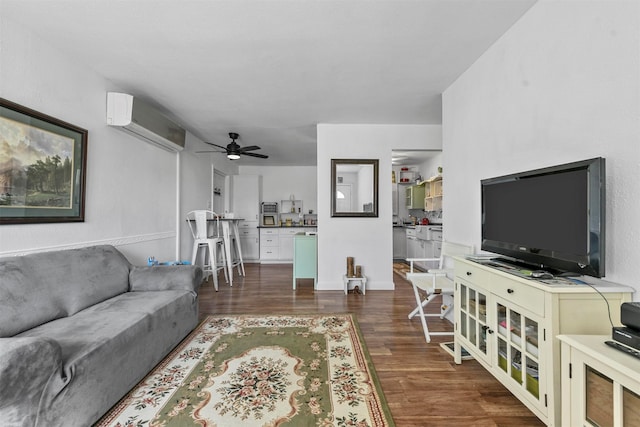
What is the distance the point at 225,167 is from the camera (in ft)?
21.5

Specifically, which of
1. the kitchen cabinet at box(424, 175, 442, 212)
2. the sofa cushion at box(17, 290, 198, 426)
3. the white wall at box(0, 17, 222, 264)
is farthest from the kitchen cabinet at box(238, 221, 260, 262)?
the sofa cushion at box(17, 290, 198, 426)

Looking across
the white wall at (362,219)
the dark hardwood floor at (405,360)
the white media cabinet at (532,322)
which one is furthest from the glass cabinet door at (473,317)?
the white wall at (362,219)

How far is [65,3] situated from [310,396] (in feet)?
9.83

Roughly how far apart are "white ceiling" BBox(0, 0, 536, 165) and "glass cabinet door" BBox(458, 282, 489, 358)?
1915mm

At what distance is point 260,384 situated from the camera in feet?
6.31

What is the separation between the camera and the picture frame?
1946mm

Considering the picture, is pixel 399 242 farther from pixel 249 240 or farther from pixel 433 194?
pixel 249 240

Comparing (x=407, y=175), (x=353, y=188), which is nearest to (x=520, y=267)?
(x=353, y=188)

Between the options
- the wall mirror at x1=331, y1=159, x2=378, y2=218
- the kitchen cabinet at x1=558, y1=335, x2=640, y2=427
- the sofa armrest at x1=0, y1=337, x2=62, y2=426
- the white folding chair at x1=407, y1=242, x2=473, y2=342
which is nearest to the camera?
the kitchen cabinet at x1=558, y1=335, x2=640, y2=427

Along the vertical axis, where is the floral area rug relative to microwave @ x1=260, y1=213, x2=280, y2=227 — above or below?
below

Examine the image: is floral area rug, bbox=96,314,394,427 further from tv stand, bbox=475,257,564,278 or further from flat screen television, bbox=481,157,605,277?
flat screen television, bbox=481,157,605,277

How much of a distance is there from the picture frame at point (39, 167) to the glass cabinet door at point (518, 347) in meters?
3.31

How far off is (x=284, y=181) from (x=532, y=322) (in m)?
6.71

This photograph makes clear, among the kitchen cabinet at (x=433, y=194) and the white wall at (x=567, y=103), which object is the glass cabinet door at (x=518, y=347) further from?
the kitchen cabinet at (x=433, y=194)
